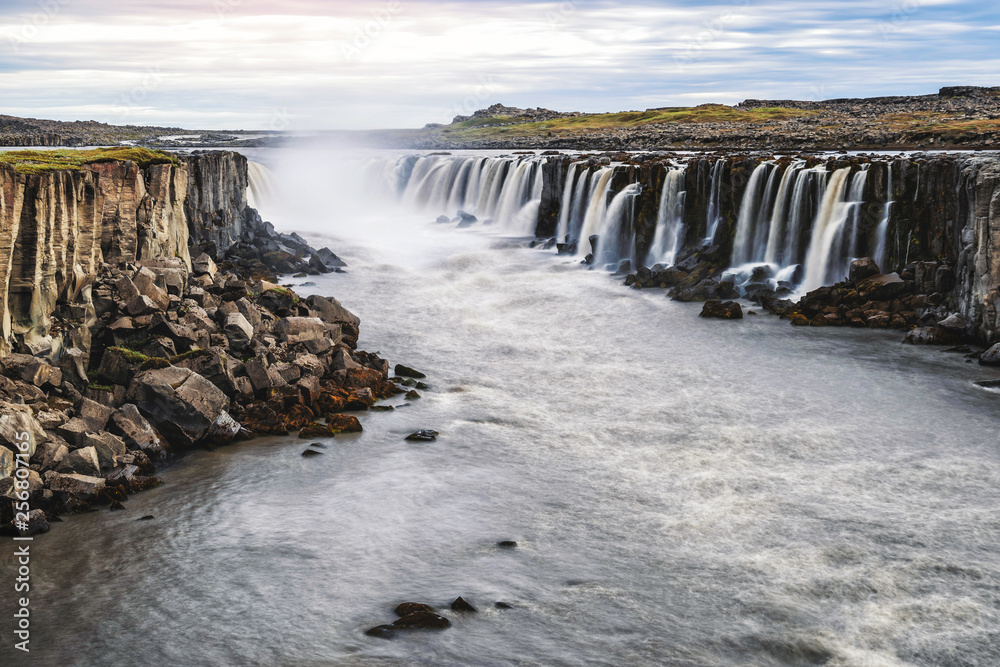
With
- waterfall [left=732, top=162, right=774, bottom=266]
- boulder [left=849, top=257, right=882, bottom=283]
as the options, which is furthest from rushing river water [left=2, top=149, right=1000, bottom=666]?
waterfall [left=732, top=162, right=774, bottom=266]

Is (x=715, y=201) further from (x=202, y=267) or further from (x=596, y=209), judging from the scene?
(x=202, y=267)

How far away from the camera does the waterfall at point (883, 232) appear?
131 feet

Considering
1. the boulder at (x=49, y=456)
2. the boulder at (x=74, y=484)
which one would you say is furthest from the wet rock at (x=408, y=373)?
the boulder at (x=49, y=456)

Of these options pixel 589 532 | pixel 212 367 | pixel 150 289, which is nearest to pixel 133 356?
pixel 212 367

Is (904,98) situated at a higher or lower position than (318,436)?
higher

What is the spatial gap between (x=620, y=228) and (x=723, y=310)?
50.9 feet

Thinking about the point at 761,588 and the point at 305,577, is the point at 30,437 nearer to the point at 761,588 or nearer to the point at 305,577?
the point at 305,577

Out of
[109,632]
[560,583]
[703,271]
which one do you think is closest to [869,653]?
[560,583]

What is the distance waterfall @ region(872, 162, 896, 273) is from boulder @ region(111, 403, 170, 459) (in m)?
31.6

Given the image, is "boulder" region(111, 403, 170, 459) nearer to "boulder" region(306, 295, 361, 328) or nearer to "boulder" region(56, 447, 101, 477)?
"boulder" region(56, 447, 101, 477)

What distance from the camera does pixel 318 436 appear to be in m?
24.5

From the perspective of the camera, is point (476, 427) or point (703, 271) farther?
point (703, 271)

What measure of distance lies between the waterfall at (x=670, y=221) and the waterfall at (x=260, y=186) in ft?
114

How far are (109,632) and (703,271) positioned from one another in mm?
35552
